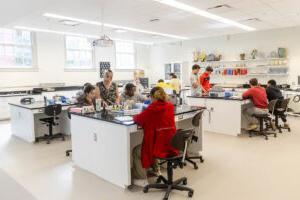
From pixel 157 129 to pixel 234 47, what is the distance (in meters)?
7.78

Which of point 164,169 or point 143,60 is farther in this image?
point 143,60

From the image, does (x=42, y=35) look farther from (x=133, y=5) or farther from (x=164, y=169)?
(x=164, y=169)

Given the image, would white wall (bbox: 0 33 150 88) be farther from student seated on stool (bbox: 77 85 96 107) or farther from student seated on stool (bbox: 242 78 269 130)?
student seated on stool (bbox: 242 78 269 130)

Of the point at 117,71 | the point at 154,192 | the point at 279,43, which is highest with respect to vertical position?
the point at 279,43

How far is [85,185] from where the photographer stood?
129 inches

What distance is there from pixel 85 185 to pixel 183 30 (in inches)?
256

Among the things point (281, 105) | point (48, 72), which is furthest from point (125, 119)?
point (48, 72)

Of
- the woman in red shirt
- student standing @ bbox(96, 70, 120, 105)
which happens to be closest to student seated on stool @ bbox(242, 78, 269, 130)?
student standing @ bbox(96, 70, 120, 105)

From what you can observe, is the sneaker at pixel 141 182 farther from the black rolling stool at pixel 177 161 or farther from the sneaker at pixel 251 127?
the sneaker at pixel 251 127

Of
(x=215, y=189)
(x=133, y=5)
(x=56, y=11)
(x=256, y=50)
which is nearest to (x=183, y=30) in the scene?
(x=256, y=50)

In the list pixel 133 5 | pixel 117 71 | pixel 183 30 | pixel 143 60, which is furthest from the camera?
pixel 143 60

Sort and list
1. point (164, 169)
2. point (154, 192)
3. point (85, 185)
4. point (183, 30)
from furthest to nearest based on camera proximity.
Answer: point (183, 30)
point (164, 169)
point (85, 185)
point (154, 192)

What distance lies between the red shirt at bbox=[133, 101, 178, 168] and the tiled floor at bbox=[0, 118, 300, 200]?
1.73 feet

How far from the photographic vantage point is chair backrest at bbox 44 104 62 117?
16.7 ft
